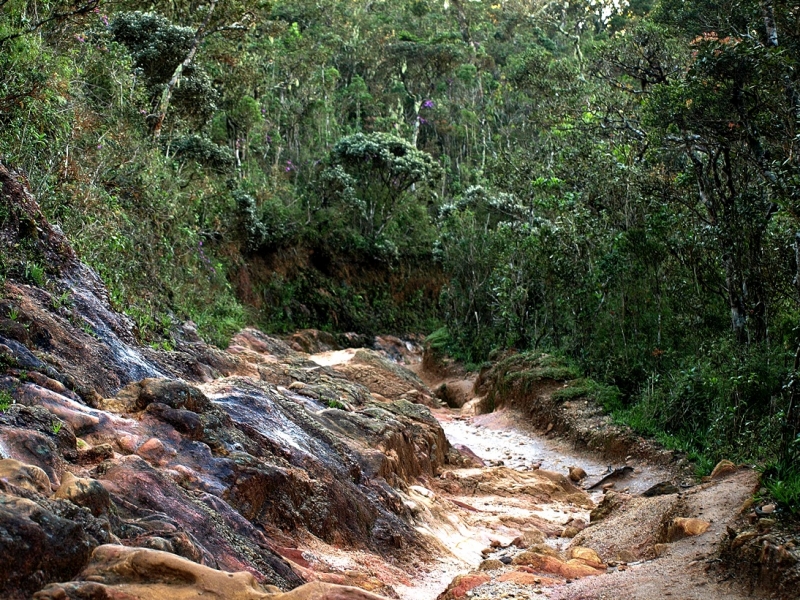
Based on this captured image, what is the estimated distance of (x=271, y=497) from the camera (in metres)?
5.82

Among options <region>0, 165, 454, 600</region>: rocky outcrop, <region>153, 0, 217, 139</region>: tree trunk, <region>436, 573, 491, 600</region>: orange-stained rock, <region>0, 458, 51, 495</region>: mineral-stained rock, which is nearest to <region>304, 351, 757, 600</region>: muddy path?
<region>436, 573, 491, 600</region>: orange-stained rock

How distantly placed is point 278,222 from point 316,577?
21543 millimetres

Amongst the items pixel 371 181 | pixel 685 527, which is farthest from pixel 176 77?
pixel 685 527

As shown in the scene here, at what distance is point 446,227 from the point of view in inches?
1038

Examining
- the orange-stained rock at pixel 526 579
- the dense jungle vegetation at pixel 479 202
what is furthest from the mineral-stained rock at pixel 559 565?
the dense jungle vegetation at pixel 479 202

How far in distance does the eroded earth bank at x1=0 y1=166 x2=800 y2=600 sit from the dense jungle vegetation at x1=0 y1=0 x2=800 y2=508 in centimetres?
79

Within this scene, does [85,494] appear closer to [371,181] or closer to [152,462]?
[152,462]

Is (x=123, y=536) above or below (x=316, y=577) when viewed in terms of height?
above

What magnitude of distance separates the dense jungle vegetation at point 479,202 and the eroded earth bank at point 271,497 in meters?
0.79

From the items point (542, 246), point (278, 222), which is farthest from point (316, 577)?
point (278, 222)

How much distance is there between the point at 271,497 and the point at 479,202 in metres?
21.7

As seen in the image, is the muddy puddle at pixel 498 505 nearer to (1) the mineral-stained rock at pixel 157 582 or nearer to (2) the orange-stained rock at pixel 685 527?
(2) the orange-stained rock at pixel 685 527

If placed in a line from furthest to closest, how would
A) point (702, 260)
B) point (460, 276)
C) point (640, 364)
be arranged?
point (460, 276)
point (640, 364)
point (702, 260)

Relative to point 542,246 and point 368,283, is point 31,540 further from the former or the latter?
point 368,283
